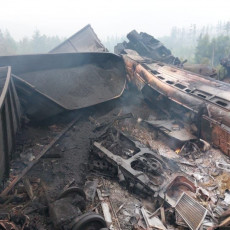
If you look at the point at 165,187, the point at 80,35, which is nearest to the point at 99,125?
the point at 165,187

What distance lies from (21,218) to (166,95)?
5.76m

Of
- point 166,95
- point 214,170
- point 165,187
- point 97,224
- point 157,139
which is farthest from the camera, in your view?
point 166,95

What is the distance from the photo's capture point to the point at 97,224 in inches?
138

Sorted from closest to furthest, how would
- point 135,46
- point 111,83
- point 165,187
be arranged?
point 165,187 → point 111,83 → point 135,46

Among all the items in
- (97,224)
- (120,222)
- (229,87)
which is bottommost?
(120,222)

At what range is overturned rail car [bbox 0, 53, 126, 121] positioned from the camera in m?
6.54

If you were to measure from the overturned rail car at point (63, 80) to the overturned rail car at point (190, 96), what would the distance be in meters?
0.90

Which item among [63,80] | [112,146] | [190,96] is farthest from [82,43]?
[112,146]

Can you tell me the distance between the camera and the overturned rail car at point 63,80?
6.54 metres

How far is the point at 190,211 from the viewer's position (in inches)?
167

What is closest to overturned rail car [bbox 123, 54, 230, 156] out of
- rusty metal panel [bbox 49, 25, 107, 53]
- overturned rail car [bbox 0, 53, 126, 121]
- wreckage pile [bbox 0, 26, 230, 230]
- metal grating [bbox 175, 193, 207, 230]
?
wreckage pile [bbox 0, 26, 230, 230]

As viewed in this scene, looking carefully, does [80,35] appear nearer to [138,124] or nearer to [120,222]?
[138,124]

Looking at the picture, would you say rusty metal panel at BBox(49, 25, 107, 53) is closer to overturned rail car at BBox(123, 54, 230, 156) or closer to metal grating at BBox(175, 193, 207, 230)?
overturned rail car at BBox(123, 54, 230, 156)

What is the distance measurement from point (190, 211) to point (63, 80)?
5.59m
